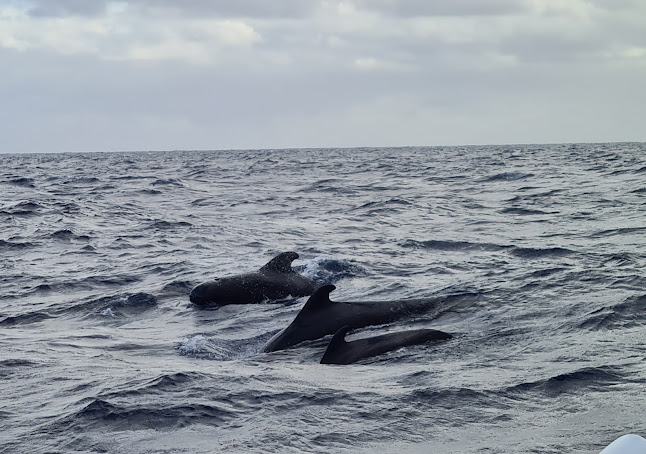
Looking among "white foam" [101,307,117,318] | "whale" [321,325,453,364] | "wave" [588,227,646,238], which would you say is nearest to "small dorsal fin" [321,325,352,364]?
"whale" [321,325,453,364]

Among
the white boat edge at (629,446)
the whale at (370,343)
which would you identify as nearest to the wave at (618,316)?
the whale at (370,343)

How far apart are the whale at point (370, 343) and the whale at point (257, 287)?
13.1 ft

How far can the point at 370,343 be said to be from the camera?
9633 millimetres

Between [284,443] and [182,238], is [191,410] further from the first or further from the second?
[182,238]

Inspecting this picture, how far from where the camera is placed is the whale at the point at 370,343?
30.4 feet

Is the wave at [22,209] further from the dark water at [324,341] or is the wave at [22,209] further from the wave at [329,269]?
the wave at [329,269]

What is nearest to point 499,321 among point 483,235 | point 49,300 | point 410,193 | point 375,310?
point 375,310

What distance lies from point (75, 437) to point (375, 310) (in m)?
5.12

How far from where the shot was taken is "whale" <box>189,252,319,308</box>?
13508 millimetres

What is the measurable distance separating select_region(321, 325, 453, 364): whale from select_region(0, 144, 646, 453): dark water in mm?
173

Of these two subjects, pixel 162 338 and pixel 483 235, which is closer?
pixel 162 338

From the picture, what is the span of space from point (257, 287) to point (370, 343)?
4329 millimetres

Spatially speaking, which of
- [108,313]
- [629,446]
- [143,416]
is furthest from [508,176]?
[629,446]

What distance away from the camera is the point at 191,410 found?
25.1 feet
